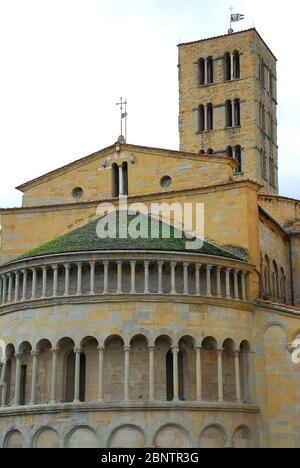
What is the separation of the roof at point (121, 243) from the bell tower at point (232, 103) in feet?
64.4

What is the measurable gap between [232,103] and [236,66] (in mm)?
2473

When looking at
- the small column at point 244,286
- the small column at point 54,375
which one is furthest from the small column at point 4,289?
the small column at point 244,286

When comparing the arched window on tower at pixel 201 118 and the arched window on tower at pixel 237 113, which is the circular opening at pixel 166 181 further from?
the arched window on tower at pixel 201 118

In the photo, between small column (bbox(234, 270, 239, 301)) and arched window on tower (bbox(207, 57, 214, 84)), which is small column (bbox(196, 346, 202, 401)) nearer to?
small column (bbox(234, 270, 239, 301))

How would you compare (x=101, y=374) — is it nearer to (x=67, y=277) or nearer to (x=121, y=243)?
Result: (x=67, y=277)

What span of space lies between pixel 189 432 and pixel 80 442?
3.41 metres

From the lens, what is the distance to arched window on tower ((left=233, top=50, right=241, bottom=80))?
49347 millimetres

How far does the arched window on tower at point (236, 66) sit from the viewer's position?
49.3 m

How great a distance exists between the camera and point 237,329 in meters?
27.0

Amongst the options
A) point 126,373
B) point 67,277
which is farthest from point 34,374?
point 67,277

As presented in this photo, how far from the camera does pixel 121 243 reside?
1056 inches
